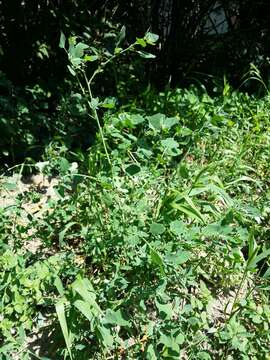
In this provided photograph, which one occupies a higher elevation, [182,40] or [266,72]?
[182,40]

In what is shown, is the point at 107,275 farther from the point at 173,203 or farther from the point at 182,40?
the point at 182,40

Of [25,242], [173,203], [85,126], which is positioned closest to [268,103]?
[85,126]

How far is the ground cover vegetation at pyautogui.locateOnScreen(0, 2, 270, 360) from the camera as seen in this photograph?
6.73 ft

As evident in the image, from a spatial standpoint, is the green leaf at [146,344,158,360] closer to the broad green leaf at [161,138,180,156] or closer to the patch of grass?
the patch of grass

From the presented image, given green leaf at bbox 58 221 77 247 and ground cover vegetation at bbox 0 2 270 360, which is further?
green leaf at bbox 58 221 77 247

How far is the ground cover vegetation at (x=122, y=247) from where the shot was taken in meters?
2.05

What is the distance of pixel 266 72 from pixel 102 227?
10.4ft

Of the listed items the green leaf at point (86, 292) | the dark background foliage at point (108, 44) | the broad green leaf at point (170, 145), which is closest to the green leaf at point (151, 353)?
the green leaf at point (86, 292)

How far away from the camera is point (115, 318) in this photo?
6.33ft

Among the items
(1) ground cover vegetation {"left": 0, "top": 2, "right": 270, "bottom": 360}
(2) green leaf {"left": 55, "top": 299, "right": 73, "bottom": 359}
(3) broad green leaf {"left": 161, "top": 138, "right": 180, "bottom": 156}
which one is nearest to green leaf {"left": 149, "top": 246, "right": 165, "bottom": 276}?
(1) ground cover vegetation {"left": 0, "top": 2, "right": 270, "bottom": 360}

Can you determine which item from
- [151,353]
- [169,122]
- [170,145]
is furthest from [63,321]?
[169,122]

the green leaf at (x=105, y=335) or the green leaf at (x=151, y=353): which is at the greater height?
the green leaf at (x=105, y=335)

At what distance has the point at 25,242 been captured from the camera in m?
2.61

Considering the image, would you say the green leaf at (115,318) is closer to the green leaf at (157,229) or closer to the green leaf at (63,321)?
the green leaf at (63,321)
